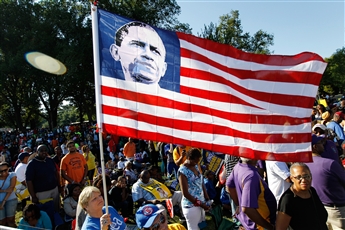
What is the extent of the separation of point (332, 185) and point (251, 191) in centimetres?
130

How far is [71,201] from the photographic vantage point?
5566mm

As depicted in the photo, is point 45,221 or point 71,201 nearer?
point 45,221

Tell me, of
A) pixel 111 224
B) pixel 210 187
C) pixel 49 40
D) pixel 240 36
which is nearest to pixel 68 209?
pixel 111 224

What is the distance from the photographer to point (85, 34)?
3008 centimetres

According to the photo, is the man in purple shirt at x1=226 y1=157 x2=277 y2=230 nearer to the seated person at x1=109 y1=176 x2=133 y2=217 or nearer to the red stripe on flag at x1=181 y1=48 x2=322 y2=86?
the red stripe on flag at x1=181 y1=48 x2=322 y2=86

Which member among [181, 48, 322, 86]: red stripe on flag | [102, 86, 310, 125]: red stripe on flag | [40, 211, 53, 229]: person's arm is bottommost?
[40, 211, 53, 229]: person's arm

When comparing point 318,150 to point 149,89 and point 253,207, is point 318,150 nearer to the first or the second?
point 253,207

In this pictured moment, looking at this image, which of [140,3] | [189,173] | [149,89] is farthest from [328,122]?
[140,3]

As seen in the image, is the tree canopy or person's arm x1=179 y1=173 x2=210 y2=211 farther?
the tree canopy

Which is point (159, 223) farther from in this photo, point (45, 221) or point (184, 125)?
point (45, 221)

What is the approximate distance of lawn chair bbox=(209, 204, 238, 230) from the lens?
5.37 m

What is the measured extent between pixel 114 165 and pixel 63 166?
4887mm

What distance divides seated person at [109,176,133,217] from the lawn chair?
1.93 meters

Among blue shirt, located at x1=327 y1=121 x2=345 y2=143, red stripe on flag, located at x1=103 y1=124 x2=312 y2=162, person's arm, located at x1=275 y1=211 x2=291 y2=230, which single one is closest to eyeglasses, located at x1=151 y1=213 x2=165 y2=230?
red stripe on flag, located at x1=103 y1=124 x2=312 y2=162
